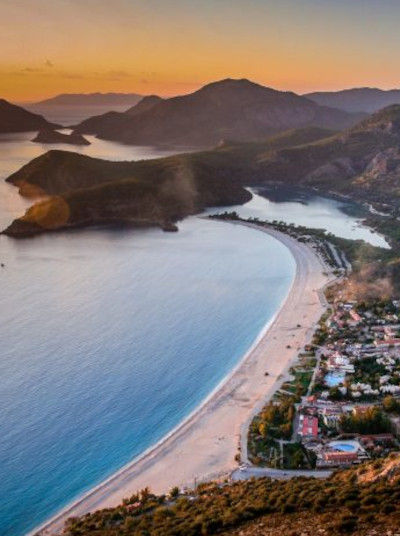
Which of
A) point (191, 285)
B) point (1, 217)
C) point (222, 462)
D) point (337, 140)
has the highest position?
point (337, 140)

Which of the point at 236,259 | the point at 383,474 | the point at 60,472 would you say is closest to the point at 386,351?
the point at 383,474

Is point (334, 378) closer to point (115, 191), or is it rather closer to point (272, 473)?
point (272, 473)

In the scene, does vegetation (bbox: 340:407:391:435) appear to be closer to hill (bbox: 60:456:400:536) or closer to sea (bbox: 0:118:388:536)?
hill (bbox: 60:456:400:536)

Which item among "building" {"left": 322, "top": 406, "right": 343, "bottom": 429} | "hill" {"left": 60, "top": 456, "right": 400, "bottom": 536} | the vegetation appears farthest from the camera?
"building" {"left": 322, "top": 406, "right": 343, "bottom": 429}

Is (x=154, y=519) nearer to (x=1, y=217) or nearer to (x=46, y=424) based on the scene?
(x=46, y=424)

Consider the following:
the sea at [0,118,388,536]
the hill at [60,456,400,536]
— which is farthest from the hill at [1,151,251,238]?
the hill at [60,456,400,536]

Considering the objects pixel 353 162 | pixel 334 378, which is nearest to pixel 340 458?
pixel 334 378

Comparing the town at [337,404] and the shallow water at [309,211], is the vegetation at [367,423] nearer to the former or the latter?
the town at [337,404]
